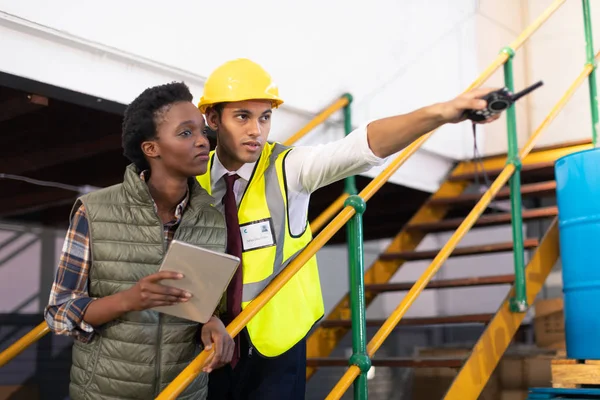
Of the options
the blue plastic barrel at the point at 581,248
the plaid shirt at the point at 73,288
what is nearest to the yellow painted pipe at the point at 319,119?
the blue plastic barrel at the point at 581,248

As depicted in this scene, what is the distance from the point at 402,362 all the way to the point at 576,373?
83 centimetres

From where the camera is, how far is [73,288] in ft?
5.33

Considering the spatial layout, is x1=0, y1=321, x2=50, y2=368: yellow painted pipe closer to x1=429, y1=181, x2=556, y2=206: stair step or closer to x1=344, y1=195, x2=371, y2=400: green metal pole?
x1=344, y1=195, x2=371, y2=400: green metal pole

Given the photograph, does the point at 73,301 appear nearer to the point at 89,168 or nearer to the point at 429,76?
the point at 89,168

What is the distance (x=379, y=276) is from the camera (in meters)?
4.19

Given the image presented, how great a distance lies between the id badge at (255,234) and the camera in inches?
76.0

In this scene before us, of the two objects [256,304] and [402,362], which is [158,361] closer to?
[256,304]

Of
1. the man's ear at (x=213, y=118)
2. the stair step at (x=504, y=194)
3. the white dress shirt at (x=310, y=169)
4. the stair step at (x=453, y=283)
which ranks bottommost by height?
the stair step at (x=453, y=283)

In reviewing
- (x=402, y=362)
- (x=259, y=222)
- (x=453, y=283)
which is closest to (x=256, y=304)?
(x=259, y=222)

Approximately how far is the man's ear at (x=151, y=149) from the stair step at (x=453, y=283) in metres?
2.08

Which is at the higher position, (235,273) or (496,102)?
(496,102)

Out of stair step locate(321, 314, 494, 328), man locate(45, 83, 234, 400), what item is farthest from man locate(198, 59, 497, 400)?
stair step locate(321, 314, 494, 328)

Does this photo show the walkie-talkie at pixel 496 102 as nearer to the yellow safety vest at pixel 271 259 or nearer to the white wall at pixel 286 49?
the yellow safety vest at pixel 271 259

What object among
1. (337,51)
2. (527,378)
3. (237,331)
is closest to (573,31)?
(337,51)
